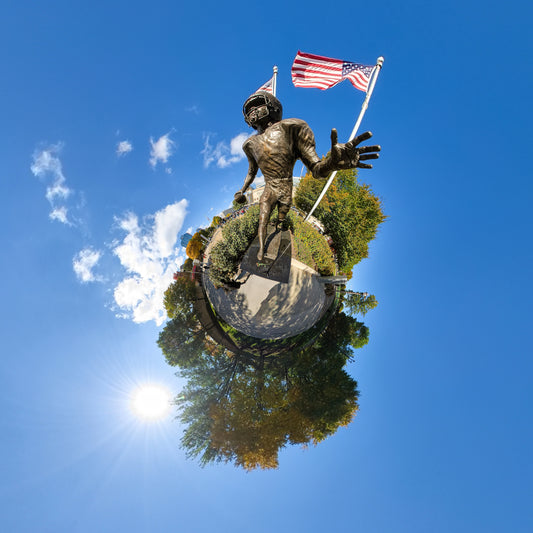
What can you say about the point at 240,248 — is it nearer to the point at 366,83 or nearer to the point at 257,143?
the point at 257,143

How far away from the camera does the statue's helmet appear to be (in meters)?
4.72

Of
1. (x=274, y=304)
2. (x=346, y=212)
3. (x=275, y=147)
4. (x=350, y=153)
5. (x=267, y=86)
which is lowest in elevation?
(x=350, y=153)

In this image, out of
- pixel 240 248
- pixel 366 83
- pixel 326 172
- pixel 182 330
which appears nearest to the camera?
pixel 326 172

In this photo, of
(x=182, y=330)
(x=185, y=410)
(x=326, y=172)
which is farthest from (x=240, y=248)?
(x=185, y=410)

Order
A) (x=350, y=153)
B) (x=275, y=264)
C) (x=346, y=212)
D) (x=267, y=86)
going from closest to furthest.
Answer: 1. (x=350, y=153)
2. (x=275, y=264)
3. (x=267, y=86)
4. (x=346, y=212)

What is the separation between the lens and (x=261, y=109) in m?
4.71

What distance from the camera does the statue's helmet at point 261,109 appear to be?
4723 mm

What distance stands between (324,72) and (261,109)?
222 cm

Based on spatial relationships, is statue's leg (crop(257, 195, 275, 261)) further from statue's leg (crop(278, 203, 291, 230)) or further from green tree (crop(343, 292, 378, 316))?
green tree (crop(343, 292, 378, 316))

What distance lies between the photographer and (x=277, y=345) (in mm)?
9117

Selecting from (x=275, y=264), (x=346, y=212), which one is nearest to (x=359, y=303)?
(x=346, y=212)

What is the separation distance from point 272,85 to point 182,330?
8.31 meters

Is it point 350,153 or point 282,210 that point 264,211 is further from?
point 350,153

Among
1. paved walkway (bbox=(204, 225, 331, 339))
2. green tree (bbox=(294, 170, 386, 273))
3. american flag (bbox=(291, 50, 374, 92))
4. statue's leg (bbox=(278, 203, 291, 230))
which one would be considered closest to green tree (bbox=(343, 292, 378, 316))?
green tree (bbox=(294, 170, 386, 273))
